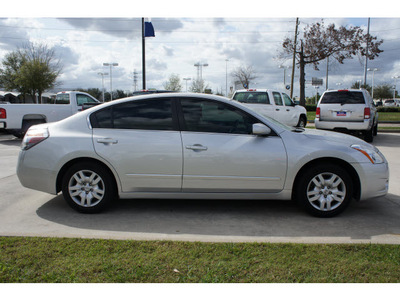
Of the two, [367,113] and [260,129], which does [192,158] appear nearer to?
[260,129]

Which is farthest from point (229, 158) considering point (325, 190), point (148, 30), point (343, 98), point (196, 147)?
point (148, 30)

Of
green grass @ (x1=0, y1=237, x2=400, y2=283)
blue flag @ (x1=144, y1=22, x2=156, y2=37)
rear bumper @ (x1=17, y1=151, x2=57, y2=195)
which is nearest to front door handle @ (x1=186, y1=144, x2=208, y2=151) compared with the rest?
green grass @ (x1=0, y1=237, x2=400, y2=283)

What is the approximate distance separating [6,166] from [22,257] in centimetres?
531

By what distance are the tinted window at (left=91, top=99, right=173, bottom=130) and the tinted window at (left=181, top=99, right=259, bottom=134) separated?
255 millimetres

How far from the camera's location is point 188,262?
310 centimetres

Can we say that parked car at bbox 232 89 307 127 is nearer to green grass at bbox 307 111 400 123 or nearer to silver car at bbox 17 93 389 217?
silver car at bbox 17 93 389 217

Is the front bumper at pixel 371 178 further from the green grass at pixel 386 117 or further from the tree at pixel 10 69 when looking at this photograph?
the tree at pixel 10 69

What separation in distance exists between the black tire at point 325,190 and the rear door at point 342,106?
8162mm

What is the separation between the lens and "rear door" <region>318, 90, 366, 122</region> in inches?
460

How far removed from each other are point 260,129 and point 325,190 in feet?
3.78

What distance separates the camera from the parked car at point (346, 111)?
38.1ft

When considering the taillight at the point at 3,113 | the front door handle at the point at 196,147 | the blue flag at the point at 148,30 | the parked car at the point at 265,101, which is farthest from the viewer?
the blue flag at the point at 148,30

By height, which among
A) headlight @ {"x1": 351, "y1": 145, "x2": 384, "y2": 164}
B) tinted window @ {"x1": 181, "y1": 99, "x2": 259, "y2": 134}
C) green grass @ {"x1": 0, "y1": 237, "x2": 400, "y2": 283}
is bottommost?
green grass @ {"x1": 0, "y1": 237, "x2": 400, "y2": 283}

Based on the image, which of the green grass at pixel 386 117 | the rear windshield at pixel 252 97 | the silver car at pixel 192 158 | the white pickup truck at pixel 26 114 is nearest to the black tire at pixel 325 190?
the silver car at pixel 192 158
